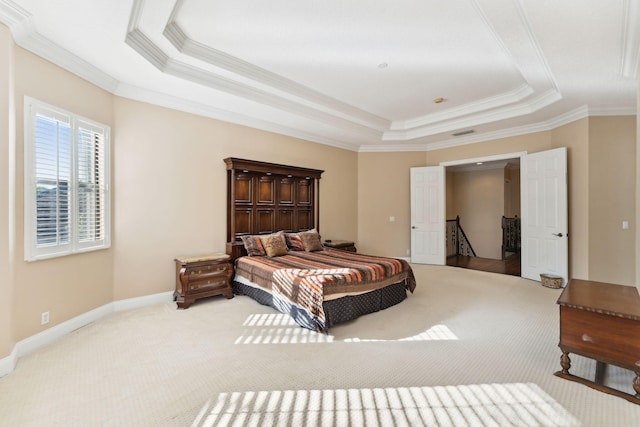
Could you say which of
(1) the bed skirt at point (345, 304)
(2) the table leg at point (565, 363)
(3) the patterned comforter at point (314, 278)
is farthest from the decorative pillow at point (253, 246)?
(2) the table leg at point (565, 363)

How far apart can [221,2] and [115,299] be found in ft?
12.1

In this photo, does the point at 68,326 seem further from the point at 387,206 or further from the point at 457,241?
the point at 457,241

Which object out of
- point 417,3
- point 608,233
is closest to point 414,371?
point 417,3

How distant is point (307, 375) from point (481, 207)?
8.62m

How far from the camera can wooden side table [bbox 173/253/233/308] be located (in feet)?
13.0

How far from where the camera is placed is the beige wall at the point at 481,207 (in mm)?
8797

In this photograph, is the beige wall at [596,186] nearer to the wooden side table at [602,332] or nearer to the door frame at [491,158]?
the door frame at [491,158]

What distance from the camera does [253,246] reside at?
4754 millimetres

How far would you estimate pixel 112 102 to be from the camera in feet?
12.4

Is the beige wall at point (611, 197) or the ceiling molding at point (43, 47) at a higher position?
the ceiling molding at point (43, 47)

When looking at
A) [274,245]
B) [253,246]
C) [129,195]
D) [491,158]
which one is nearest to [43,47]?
[129,195]

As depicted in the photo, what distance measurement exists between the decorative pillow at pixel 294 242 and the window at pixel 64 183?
263 centimetres

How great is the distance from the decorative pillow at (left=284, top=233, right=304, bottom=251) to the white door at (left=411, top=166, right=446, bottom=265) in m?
3.18

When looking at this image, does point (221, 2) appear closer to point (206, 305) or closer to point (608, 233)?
point (206, 305)
